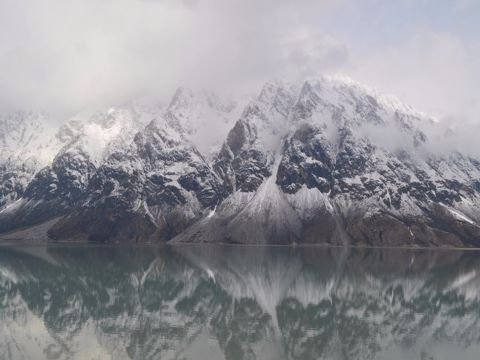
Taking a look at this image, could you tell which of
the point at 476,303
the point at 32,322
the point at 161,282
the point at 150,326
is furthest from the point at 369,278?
the point at 32,322

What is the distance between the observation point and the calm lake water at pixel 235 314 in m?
62.7

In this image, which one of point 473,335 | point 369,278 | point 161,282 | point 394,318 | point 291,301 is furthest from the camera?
point 369,278

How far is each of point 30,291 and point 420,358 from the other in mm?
72209

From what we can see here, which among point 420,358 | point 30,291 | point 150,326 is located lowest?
point 420,358

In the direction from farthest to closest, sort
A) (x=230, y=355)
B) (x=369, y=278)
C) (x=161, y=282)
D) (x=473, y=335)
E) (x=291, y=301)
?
(x=369, y=278) → (x=161, y=282) → (x=291, y=301) → (x=473, y=335) → (x=230, y=355)

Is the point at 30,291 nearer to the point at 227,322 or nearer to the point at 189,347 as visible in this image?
the point at 227,322

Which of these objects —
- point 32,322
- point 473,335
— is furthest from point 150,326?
point 473,335

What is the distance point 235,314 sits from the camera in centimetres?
8462

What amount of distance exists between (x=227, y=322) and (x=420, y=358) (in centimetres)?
2687

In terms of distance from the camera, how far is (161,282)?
120688mm

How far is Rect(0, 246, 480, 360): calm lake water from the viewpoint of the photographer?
62.7 metres

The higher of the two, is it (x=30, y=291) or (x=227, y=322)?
(x=30, y=291)

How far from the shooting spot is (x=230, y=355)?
59625 mm

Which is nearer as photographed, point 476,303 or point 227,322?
point 227,322
